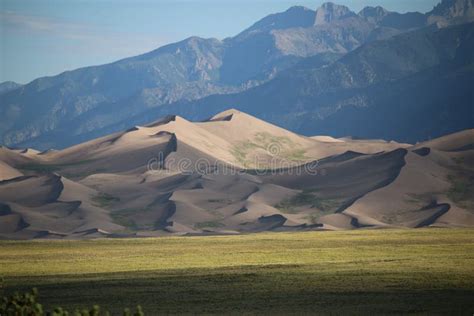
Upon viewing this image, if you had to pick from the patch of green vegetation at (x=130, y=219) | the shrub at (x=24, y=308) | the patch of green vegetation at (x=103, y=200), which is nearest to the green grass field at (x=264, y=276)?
the shrub at (x=24, y=308)

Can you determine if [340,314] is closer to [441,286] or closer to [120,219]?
[441,286]

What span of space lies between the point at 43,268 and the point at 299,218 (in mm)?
96237

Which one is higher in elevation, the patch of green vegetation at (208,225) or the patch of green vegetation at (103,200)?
the patch of green vegetation at (103,200)

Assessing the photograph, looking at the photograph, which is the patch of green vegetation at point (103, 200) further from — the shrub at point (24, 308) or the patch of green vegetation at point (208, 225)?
the shrub at point (24, 308)

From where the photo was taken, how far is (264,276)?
65.6 m

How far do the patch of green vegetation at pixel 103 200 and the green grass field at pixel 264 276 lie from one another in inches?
3203

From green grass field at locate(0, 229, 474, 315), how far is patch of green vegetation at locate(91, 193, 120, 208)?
81358mm

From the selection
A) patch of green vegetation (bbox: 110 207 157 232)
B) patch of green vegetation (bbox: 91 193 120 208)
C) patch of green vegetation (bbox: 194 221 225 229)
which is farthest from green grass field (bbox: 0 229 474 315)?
patch of green vegetation (bbox: 91 193 120 208)

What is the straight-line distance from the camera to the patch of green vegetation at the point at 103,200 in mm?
192125

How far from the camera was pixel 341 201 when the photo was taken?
190m

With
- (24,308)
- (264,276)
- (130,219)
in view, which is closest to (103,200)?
(130,219)

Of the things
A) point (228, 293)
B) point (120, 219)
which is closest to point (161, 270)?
point (228, 293)

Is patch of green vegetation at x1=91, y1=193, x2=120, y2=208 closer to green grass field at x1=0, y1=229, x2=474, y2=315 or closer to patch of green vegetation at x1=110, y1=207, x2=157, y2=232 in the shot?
patch of green vegetation at x1=110, y1=207, x2=157, y2=232

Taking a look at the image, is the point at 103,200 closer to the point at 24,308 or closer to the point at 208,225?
the point at 208,225
